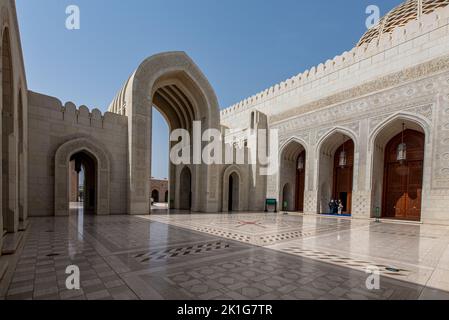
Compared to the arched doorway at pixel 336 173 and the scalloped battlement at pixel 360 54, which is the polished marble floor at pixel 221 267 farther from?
the scalloped battlement at pixel 360 54

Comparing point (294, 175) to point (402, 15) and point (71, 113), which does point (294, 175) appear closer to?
point (402, 15)

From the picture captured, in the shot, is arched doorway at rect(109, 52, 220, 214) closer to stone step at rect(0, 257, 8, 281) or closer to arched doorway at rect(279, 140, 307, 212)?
arched doorway at rect(279, 140, 307, 212)

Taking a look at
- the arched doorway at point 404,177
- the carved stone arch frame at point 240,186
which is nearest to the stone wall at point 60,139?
the carved stone arch frame at point 240,186

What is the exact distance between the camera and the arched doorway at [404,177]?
10.1 m

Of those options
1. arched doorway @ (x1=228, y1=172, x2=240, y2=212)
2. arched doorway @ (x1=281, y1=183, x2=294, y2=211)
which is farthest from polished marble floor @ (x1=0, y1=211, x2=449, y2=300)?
arched doorway @ (x1=281, y1=183, x2=294, y2=211)

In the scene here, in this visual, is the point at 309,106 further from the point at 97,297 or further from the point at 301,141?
the point at 97,297

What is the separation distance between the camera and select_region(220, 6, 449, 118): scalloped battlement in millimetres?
8562

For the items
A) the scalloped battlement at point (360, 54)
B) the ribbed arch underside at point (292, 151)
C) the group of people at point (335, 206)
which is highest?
the scalloped battlement at point (360, 54)

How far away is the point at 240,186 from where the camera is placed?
13.8 metres

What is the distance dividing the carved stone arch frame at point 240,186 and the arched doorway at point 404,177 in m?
7.19

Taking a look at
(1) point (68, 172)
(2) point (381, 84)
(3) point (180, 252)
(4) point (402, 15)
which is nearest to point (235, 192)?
(1) point (68, 172)

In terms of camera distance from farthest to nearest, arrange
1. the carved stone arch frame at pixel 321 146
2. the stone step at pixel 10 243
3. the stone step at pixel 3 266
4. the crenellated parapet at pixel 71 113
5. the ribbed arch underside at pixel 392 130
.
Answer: the carved stone arch frame at pixel 321 146
the ribbed arch underside at pixel 392 130
the crenellated parapet at pixel 71 113
the stone step at pixel 10 243
the stone step at pixel 3 266

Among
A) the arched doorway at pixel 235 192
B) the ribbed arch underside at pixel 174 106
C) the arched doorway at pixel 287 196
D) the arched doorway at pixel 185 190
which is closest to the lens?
the ribbed arch underside at pixel 174 106

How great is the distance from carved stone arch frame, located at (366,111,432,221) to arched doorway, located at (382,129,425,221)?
0.68 metres
